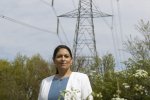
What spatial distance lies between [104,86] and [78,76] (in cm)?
540

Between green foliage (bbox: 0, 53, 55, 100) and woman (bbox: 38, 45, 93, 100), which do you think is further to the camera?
green foliage (bbox: 0, 53, 55, 100)

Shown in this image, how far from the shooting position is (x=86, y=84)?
2.49m

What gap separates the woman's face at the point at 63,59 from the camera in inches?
102

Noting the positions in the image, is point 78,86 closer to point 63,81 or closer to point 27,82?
point 63,81

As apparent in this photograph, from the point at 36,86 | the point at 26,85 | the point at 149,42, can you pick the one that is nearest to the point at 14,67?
the point at 26,85

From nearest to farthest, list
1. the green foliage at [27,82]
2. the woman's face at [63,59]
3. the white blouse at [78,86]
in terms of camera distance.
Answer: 1. the white blouse at [78,86]
2. the woman's face at [63,59]
3. the green foliage at [27,82]

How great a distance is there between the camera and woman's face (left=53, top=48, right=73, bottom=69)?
2.60m

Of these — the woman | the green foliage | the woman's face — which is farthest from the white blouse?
the green foliage

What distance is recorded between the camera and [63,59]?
8.50ft

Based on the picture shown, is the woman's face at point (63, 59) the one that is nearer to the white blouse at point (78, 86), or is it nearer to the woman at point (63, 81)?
the woman at point (63, 81)

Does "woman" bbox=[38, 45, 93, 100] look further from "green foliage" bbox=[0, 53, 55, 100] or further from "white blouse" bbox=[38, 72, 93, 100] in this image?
"green foliage" bbox=[0, 53, 55, 100]

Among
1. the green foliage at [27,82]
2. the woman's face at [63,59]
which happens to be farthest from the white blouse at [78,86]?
the green foliage at [27,82]

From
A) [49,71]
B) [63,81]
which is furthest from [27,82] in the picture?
[63,81]

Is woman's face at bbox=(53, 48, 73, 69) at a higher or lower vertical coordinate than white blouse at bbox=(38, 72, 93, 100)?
higher
